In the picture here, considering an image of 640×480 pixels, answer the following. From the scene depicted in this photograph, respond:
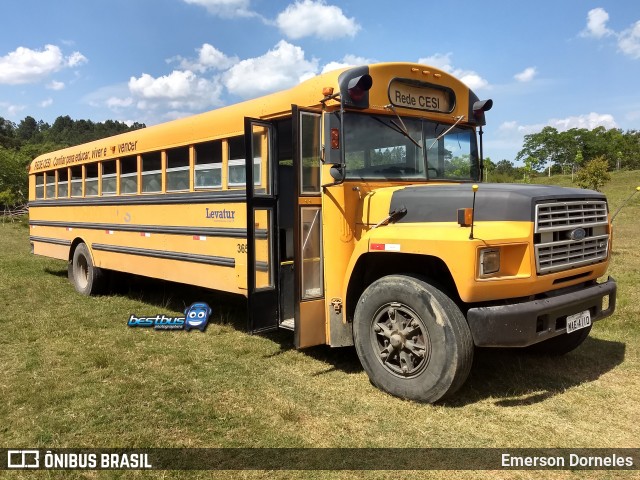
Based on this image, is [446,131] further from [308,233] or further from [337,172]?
[308,233]

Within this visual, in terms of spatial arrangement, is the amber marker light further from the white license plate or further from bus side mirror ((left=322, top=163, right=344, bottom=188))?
the white license plate

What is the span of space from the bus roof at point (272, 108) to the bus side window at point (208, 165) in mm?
97

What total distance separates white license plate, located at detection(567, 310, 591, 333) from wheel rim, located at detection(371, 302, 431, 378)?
42.3 inches

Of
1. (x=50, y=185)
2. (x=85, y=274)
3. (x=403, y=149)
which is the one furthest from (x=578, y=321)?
(x=50, y=185)

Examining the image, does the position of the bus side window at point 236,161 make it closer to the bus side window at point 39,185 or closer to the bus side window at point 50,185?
the bus side window at point 50,185

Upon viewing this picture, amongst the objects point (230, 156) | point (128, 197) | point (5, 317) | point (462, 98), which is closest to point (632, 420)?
point (462, 98)

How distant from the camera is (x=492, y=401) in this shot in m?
3.69

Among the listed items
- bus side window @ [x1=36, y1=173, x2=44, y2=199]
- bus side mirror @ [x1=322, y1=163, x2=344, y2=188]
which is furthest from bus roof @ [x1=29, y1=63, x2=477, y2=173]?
bus side window @ [x1=36, y1=173, x2=44, y2=199]

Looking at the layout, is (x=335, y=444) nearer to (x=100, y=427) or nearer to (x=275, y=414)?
(x=275, y=414)

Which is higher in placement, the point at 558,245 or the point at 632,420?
the point at 558,245

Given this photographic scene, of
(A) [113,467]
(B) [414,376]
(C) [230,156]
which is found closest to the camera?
(A) [113,467]

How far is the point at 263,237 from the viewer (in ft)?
15.4

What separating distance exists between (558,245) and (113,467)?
3.19 metres

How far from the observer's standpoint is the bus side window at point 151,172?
20.8 feet
